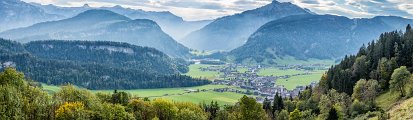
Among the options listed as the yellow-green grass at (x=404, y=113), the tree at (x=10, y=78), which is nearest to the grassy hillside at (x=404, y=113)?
the yellow-green grass at (x=404, y=113)

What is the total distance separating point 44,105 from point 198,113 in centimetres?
4601

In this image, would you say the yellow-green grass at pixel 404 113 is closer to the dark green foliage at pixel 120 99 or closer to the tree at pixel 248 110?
the tree at pixel 248 110

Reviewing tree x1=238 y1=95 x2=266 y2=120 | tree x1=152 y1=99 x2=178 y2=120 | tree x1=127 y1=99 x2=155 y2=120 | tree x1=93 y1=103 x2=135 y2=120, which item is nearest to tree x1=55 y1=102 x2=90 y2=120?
tree x1=93 y1=103 x2=135 y2=120

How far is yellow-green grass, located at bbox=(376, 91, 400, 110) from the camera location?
408 feet

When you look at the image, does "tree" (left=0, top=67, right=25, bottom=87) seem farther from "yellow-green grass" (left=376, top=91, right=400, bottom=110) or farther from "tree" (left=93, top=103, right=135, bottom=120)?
"yellow-green grass" (left=376, top=91, right=400, bottom=110)

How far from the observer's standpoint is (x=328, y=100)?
14438cm

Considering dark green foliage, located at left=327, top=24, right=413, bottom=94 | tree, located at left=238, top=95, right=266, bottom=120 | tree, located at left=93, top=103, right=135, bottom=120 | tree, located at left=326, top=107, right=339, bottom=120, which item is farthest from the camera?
dark green foliage, located at left=327, top=24, right=413, bottom=94

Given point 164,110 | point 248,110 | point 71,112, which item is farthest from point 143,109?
point 248,110

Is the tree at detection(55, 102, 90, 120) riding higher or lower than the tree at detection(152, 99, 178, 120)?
higher

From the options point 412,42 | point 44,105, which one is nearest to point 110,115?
point 44,105

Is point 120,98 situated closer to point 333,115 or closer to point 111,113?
point 111,113

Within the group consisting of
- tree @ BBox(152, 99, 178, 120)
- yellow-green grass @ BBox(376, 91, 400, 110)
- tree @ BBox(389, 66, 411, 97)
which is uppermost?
tree @ BBox(389, 66, 411, 97)

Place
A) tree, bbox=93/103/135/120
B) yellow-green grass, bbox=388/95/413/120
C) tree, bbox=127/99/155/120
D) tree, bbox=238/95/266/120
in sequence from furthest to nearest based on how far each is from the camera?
tree, bbox=127/99/155/120
tree, bbox=238/95/266/120
tree, bbox=93/103/135/120
yellow-green grass, bbox=388/95/413/120

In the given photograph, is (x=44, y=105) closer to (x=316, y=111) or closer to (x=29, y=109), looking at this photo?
(x=29, y=109)
